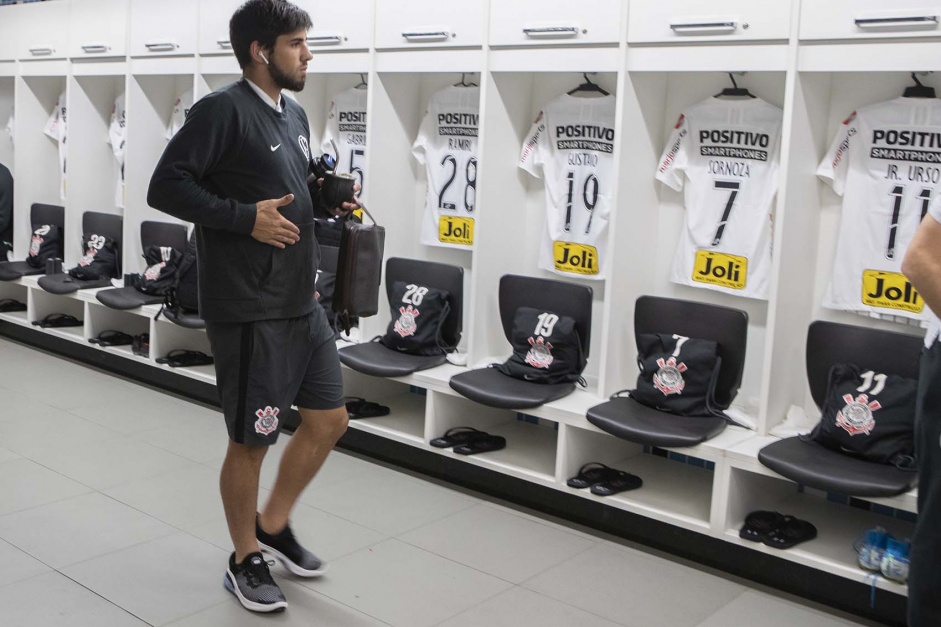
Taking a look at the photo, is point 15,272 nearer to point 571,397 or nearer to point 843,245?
point 571,397

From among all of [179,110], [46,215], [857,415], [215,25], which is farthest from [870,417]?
[46,215]

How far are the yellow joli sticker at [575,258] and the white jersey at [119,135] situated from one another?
3301 mm

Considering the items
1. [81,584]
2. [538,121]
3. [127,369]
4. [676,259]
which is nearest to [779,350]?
[676,259]

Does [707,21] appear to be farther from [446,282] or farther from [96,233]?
[96,233]

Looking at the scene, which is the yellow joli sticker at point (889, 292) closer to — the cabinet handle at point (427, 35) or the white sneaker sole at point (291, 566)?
the cabinet handle at point (427, 35)

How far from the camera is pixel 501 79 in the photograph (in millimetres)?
4180

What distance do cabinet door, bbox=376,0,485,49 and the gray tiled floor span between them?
1807 mm

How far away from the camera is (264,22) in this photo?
262 cm

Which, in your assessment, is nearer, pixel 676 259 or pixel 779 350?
pixel 779 350

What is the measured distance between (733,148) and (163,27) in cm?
334

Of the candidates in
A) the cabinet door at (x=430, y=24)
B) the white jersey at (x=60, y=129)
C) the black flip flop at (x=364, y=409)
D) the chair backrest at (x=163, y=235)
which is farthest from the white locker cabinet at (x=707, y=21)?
the white jersey at (x=60, y=129)

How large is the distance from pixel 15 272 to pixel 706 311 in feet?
15.1

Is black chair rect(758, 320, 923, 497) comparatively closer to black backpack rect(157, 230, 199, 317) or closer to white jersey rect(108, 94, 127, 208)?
black backpack rect(157, 230, 199, 317)

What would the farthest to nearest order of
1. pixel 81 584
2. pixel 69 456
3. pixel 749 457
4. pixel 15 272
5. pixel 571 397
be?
pixel 15 272
pixel 69 456
pixel 571 397
pixel 749 457
pixel 81 584
